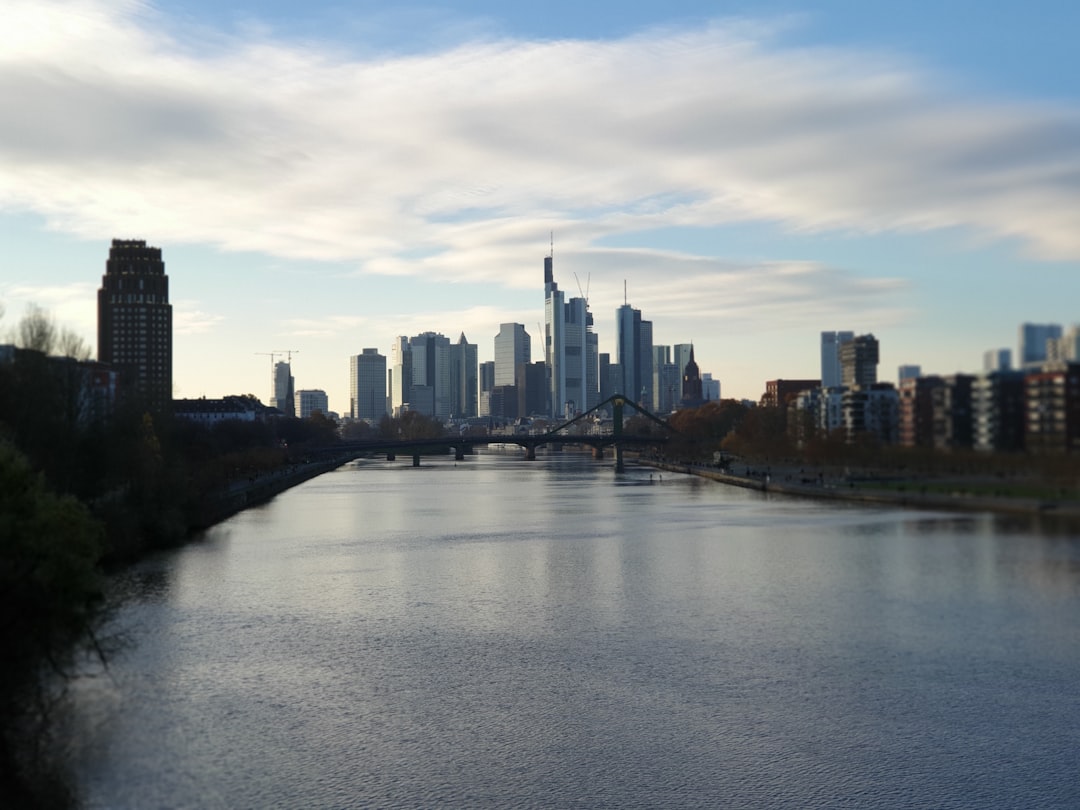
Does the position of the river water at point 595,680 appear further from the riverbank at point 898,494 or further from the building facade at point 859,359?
the building facade at point 859,359

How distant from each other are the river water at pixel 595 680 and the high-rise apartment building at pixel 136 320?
3690 inches

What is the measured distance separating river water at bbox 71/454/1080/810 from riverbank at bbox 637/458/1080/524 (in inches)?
403

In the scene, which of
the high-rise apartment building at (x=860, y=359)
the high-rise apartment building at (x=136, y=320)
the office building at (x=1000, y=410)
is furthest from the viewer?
the high-rise apartment building at (x=136, y=320)

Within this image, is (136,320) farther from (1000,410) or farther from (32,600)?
(32,600)

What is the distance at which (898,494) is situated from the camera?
197 ft

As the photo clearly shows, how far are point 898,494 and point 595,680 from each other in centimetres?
4422

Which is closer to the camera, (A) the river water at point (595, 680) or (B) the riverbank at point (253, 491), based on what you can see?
(A) the river water at point (595, 680)

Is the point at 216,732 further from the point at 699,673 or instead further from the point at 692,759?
the point at 699,673

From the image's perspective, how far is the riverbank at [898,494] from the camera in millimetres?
47694

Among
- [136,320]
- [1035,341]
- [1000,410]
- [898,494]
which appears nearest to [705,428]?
[136,320]

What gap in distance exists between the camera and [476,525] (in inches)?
1967

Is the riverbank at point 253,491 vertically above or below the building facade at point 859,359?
below

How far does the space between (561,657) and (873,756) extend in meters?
7.37

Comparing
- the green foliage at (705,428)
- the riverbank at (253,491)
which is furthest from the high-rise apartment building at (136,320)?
the green foliage at (705,428)
